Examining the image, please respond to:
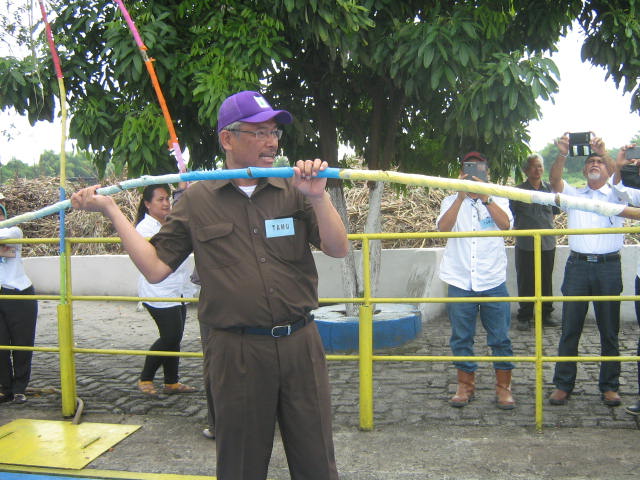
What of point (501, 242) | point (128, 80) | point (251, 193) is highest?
point (128, 80)

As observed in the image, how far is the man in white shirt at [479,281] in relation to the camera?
498 cm

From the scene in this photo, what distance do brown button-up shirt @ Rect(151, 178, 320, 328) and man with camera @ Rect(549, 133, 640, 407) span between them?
3.06m

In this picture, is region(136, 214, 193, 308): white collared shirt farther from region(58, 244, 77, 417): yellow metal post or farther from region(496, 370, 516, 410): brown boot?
region(496, 370, 516, 410): brown boot

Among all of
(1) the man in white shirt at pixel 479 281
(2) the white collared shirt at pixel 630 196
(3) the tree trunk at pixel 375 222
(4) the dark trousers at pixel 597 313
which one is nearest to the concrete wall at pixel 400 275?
(3) the tree trunk at pixel 375 222

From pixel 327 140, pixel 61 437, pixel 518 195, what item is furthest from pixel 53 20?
pixel 518 195

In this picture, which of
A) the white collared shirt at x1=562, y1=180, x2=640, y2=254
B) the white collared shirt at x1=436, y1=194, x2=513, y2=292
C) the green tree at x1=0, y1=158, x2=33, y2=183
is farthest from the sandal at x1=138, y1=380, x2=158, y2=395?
the green tree at x1=0, y1=158, x2=33, y2=183

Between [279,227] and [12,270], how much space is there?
149 inches

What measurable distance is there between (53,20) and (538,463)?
17.2ft

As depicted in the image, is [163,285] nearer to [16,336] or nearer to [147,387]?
[147,387]

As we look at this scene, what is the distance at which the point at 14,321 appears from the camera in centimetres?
549

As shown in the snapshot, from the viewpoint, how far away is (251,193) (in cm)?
270

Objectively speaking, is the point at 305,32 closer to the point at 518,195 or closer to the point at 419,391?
the point at 419,391

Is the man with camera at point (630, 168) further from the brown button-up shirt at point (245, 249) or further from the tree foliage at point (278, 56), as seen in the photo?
the brown button-up shirt at point (245, 249)

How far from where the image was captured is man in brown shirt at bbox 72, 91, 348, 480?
2602mm
